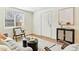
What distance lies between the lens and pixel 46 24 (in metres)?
1.66

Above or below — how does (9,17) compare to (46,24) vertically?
above

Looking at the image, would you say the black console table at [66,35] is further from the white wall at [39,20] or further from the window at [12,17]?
the window at [12,17]

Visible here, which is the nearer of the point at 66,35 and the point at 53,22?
the point at 53,22

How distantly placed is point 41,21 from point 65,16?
1.32 feet

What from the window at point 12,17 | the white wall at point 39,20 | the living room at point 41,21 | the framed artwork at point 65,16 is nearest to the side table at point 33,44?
the living room at point 41,21

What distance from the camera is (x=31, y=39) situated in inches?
63.4

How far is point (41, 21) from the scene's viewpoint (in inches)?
65.4

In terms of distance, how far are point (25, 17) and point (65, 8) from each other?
0.66m

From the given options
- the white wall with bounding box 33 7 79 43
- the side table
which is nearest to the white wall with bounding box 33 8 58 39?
the white wall with bounding box 33 7 79 43

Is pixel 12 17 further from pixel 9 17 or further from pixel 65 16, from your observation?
pixel 65 16

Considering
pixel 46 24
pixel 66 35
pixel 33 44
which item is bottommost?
pixel 33 44

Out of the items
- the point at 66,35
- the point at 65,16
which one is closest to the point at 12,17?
the point at 65,16
